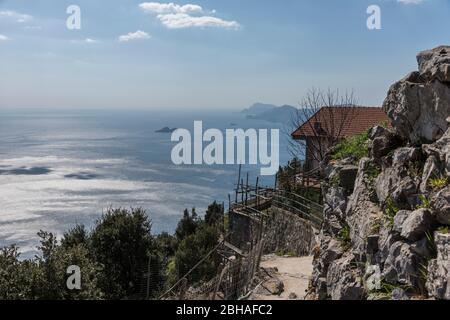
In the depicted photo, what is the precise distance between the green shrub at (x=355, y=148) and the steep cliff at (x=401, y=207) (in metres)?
0.65

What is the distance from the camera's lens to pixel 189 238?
84.6 ft

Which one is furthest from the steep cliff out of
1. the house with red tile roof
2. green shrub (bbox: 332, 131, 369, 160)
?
the house with red tile roof

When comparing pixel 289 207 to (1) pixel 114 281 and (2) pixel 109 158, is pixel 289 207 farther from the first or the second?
(2) pixel 109 158

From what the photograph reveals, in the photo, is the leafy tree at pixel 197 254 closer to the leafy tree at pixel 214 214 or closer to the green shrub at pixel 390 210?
the leafy tree at pixel 214 214

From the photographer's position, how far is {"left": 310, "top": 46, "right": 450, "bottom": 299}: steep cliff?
495cm

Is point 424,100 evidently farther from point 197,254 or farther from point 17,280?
point 197,254

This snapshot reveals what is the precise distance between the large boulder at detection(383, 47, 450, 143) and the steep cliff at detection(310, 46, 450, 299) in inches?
0.5

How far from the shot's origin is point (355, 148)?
8.91 m

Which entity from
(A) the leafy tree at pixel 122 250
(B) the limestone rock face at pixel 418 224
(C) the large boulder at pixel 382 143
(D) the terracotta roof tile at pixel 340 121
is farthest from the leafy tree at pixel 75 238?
(D) the terracotta roof tile at pixel 340 121

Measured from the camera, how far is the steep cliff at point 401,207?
495 centimetres

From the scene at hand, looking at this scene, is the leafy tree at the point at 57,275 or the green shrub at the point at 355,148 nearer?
the green shrub at the point at 355,148

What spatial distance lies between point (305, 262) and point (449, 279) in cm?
1020

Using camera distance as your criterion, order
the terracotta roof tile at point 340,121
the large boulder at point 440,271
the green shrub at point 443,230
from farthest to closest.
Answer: the terracotta roof tile at point 340,121 < the green shrub at point 443,230 < the large boulder at point 440,271

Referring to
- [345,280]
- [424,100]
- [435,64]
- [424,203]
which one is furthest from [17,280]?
[435,64]
